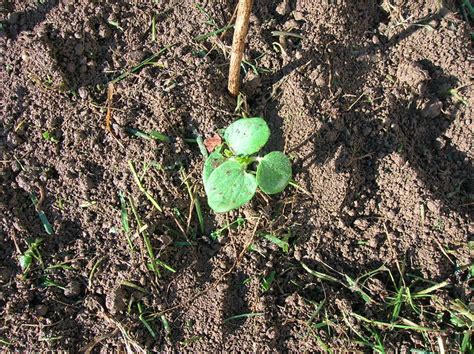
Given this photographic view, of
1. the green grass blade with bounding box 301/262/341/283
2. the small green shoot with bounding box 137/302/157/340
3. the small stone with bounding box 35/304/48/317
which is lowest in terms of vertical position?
the green grass blade with bounding box 301/262/341/283

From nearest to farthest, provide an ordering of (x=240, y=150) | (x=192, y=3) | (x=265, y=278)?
(x=240, y=150) < (x=265, y=278) < (x=192, y=3)

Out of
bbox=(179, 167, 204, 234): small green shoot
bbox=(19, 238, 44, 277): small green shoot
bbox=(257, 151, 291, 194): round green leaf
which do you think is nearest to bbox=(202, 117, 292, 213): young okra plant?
bbox=(257, 151, 291, 194): round green leaf

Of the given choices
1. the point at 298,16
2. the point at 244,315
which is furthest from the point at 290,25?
the point at 244,315

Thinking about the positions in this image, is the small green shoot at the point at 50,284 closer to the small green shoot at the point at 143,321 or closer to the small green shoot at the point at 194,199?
the small green shoot at the point at 143,321

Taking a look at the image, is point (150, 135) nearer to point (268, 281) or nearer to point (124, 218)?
point (124, 218)

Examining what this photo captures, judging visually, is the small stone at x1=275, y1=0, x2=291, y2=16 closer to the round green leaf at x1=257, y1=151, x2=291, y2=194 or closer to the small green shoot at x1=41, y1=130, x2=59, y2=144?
the round green leaf at x1=257, y1=151, x2=291, y2=194

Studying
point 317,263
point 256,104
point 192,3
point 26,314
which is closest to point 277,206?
point 317,263

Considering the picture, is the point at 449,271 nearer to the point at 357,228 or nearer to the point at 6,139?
the point at 357,228
